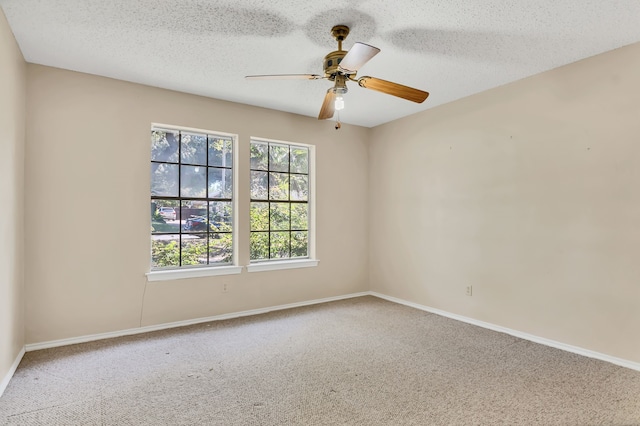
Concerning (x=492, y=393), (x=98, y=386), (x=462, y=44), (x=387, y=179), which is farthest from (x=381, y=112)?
(x=98, y=386)

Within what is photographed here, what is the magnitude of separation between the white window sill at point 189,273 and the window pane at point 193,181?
859mm

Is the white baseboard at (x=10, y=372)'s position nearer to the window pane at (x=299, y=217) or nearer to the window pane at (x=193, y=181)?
the window pane at (x=193, y=181)

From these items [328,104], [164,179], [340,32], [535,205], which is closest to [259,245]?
[164,179]

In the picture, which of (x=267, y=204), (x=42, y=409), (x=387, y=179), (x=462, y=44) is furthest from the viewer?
(x=387, y=179)

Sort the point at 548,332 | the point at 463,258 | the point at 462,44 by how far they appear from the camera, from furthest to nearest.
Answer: the point at 463,258 → the point at 548,332 → the point at 462,44

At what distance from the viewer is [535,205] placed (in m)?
3.48

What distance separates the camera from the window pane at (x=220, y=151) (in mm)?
4262

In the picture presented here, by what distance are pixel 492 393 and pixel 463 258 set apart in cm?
194

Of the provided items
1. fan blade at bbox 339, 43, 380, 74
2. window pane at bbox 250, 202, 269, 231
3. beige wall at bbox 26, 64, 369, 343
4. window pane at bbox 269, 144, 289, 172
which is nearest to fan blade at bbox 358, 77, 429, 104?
fan blade at bbox 339, 43, 380, 74

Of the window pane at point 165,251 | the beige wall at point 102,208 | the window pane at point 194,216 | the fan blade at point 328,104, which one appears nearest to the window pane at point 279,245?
the beige wall at point 102,208

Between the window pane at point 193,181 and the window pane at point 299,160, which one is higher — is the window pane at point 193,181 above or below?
below

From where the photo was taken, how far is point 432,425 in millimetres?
2045

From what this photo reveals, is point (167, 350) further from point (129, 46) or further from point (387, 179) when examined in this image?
point (387, 179)

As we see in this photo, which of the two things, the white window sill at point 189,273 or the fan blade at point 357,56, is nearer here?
the fan blade at point 357,56
